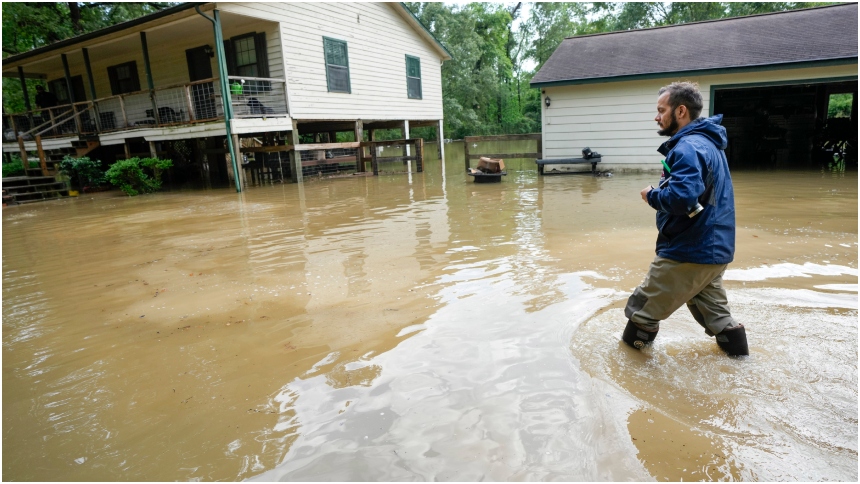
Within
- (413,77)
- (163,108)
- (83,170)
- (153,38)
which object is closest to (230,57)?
(153,38)

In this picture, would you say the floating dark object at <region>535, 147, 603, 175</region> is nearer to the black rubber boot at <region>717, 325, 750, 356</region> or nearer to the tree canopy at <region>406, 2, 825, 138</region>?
the black rubber boot at <region>717, 325, 750, 356</region>

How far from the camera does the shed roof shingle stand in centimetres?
1216

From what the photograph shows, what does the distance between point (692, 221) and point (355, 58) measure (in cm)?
1558

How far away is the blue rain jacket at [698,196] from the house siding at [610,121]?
1174 centimetres

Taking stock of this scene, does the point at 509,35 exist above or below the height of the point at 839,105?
above

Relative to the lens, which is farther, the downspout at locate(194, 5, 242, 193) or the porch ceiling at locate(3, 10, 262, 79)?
the porch ceiling at locate(3, 10, 262, 79)

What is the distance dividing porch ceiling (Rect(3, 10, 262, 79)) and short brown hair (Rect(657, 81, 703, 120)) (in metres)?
12.7

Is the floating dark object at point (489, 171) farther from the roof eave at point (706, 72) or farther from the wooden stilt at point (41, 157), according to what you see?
the wooden stilt at point (41, 157)

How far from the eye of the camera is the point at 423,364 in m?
3.27

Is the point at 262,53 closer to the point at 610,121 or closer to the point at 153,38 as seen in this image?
the point at 153,38

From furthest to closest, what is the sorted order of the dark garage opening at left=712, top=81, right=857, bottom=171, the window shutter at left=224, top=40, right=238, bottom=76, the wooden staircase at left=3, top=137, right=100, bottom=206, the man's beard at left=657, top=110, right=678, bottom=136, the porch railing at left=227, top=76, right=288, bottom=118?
the dark garage opening at left=712, top=81, right=857, bottom=171, the window shutter at left=224, top=40, right=238, bottom=76, the wooden staircase at left=3, top=137, right=100, bottom=206, the porch railing at left=227, top=76, right=288, bottom=118, the man's beard at left=657, top=110, right=678, bottom=136

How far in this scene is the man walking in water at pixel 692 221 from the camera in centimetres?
275

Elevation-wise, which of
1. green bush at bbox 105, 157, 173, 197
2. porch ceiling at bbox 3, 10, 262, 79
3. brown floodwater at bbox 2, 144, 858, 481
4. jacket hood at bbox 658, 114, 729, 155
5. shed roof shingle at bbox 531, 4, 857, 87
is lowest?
brown floodwater at bbox 2, 144, 858, 481

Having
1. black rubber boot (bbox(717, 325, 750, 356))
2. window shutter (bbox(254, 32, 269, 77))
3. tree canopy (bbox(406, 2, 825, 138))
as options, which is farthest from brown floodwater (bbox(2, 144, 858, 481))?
tree canopy (bbox(406, 2, 825, 138))
